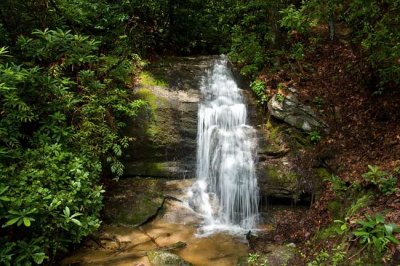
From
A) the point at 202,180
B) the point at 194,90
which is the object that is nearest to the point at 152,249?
the point at 202,180

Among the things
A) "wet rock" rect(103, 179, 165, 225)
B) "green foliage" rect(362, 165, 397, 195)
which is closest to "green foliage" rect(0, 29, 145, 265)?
"wet rock" rect(103, 179, 165, 225)

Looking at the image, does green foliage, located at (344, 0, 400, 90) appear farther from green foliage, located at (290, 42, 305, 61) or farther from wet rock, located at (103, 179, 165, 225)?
wet rock, located at (103, 179, 165, 225)

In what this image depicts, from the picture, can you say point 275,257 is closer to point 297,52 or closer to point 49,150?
point 49,150

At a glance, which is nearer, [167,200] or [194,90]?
[167,200]

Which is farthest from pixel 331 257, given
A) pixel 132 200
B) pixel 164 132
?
pixel 164 132

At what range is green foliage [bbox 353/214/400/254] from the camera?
429 centimetres

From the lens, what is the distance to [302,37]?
1109 cm

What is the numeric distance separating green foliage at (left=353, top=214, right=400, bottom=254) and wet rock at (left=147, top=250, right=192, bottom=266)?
9.08ft

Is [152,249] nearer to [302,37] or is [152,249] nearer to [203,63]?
[203,63]

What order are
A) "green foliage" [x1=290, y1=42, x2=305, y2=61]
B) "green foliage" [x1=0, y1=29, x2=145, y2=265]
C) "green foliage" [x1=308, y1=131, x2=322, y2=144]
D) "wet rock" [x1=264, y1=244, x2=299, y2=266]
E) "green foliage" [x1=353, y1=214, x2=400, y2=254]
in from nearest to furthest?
"green foliage" [x1=353, y1=214, x2=400, y2=254] < "green foliage" [x1=0, y1=29, x2=145, y2=265] < "wet rock" [x1=264, y1=244, x2=299, y2=266] < "green foliage" [x1=308, y1=131, x2=322, y2=144] < "green foliage" [x1=290, y1=42, x2=305, y2=61]

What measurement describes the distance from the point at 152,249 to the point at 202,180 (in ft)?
8.32

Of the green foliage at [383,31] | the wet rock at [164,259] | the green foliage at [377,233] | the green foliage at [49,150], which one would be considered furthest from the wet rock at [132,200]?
the green foliage at [383,31]

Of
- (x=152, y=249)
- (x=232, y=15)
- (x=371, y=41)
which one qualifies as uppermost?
(x=232, y=15)

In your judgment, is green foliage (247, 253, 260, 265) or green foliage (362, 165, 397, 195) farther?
green foliage (247, 253, 260, 265)
